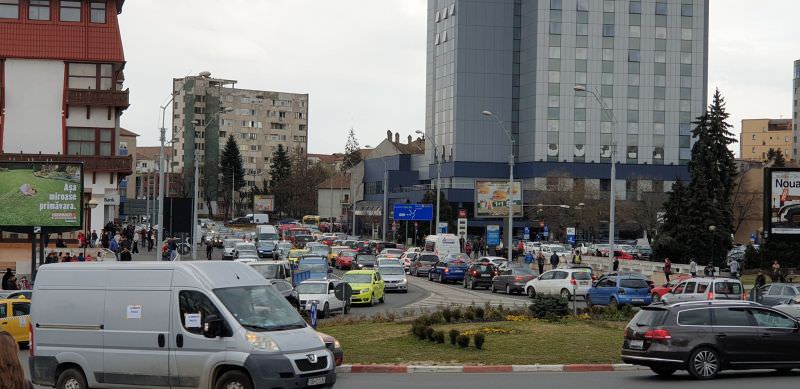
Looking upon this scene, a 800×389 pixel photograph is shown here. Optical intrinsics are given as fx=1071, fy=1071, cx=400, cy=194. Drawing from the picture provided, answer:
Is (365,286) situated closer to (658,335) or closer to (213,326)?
(658,335)

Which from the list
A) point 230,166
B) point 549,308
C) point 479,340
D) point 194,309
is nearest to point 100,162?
point 549,308

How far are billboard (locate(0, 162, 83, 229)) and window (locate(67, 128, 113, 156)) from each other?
23549 mm

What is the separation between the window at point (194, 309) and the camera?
48.9 ft

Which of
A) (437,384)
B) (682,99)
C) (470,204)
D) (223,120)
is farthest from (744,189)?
(223,120)

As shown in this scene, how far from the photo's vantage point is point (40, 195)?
125ft

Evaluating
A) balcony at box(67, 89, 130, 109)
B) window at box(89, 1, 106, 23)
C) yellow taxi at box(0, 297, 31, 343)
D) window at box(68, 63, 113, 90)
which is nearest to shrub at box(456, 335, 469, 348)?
yellow taxi at box(0, 297, 31, 343)

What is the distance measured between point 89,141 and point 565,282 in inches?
1231

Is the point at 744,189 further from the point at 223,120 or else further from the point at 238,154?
the point at 223,120

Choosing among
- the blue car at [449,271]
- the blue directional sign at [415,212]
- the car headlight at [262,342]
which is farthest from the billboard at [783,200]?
the blue directional sign at [415,212]

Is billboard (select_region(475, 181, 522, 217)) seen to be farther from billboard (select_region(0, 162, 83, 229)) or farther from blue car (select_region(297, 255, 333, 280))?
billboard (select_region(0, 162, 83, 229))

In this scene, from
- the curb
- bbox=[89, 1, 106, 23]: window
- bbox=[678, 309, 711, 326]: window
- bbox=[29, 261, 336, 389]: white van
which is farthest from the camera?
bbox=[89, 1, 106, 23]: window

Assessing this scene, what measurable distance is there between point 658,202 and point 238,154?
89.3m

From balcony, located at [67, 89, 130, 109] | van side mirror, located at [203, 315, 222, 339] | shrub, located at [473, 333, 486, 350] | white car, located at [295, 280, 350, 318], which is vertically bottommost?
white car, located at [295, 280, 350, 318]

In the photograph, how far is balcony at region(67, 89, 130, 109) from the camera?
60781 millimetres
